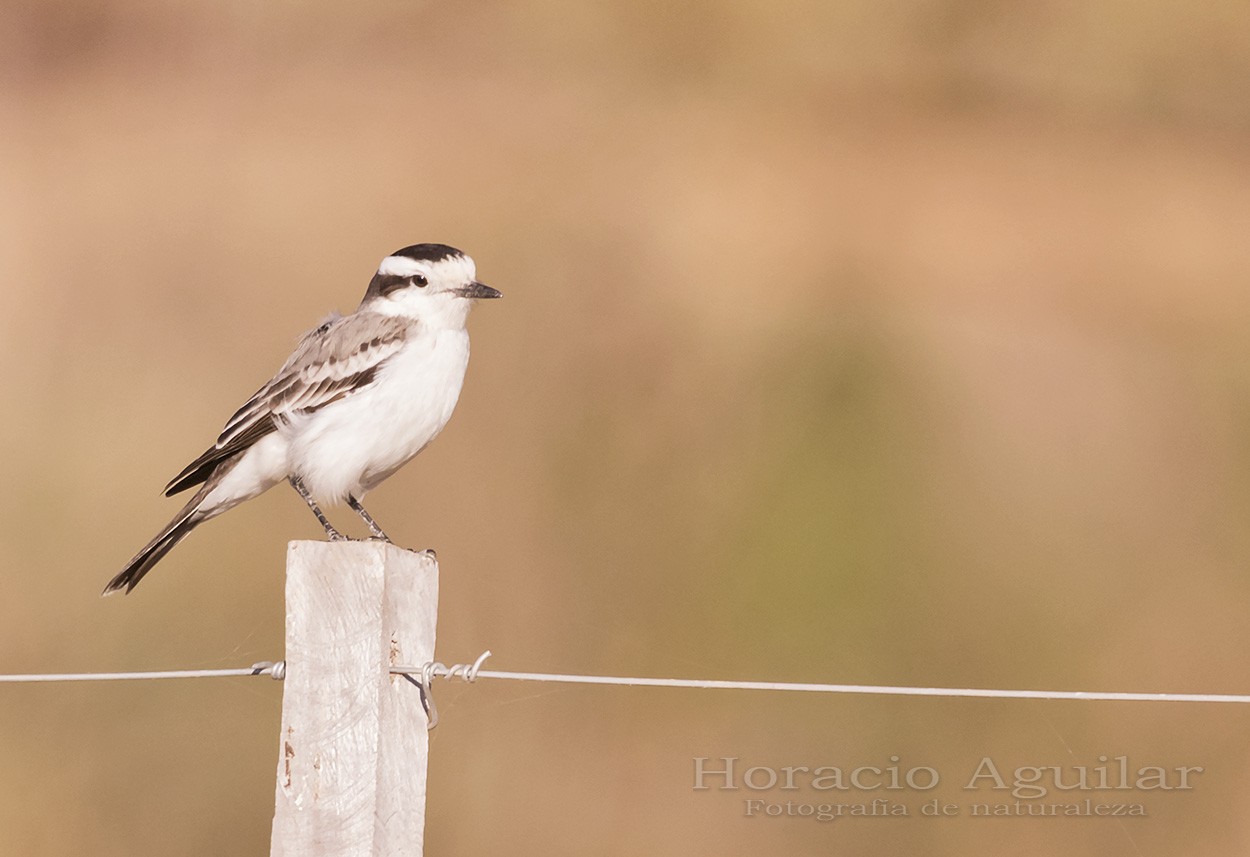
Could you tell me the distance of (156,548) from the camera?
201 inches

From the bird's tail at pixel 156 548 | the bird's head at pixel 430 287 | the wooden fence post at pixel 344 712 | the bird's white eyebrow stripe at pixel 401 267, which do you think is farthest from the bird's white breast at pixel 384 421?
the wooden fence post at pixel 344 712

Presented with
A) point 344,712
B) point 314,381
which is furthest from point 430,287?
point 344,712

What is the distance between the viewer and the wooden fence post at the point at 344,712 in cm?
291

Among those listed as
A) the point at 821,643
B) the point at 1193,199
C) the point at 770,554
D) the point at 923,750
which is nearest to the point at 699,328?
the point at 770,554

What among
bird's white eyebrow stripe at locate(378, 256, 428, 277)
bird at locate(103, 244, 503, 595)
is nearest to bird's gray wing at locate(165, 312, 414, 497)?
bird at locate(103, 244, 503, 595)

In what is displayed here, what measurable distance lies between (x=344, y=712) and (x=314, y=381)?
243 centimetres

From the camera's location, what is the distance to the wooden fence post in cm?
291

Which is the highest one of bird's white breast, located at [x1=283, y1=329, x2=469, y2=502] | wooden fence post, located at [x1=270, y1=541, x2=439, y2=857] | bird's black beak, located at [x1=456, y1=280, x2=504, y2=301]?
bird's black beak, located at [x1=456, y1=280, x2=504, y2=301]

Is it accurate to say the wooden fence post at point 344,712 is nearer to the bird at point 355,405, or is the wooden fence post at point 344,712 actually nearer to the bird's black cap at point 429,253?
the bird at point 355,405

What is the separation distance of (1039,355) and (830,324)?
5.31ft

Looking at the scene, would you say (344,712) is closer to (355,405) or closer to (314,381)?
(355,405)

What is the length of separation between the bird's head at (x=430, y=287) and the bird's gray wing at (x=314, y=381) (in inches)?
2.9

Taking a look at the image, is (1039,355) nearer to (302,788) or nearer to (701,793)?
(701,793)

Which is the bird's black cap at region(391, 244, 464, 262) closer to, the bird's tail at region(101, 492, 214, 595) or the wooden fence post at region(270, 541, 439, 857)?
the bird's tail at region(101, 492, 214, 595)
